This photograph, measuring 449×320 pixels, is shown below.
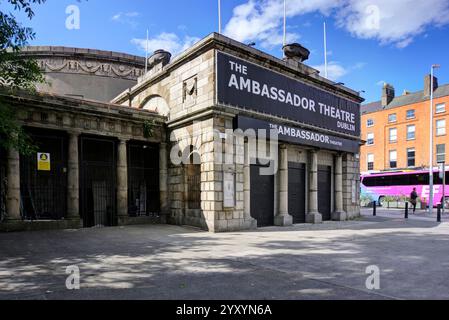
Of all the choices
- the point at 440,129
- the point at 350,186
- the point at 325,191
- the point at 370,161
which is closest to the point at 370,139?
the point at 370,161

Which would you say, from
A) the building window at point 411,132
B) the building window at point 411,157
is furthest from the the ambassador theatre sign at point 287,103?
the building window at point 411,132

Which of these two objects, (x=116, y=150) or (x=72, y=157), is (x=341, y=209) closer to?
(x=116, y=150)

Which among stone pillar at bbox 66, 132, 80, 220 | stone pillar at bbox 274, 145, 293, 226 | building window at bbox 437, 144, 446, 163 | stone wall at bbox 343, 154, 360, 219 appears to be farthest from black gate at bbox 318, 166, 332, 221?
building window at bbox 437, 144, 446, 163

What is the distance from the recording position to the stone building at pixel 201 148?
12742 millimetres

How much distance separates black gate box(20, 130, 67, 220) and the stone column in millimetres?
2366

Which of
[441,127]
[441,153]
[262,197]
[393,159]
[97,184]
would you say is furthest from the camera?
[393,159]

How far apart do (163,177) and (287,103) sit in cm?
685

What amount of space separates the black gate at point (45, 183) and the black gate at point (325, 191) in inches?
509

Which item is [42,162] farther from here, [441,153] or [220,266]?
[441,153]

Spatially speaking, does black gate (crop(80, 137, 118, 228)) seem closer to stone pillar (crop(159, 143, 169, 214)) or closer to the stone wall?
stone pillar (crop(159, 143, 169, 214))

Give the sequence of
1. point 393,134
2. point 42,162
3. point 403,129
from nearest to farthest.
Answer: point 42,162
point 403,129
point 393,134

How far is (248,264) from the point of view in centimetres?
693

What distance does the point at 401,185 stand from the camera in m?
33.3

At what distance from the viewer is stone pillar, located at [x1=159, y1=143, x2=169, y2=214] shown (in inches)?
601
